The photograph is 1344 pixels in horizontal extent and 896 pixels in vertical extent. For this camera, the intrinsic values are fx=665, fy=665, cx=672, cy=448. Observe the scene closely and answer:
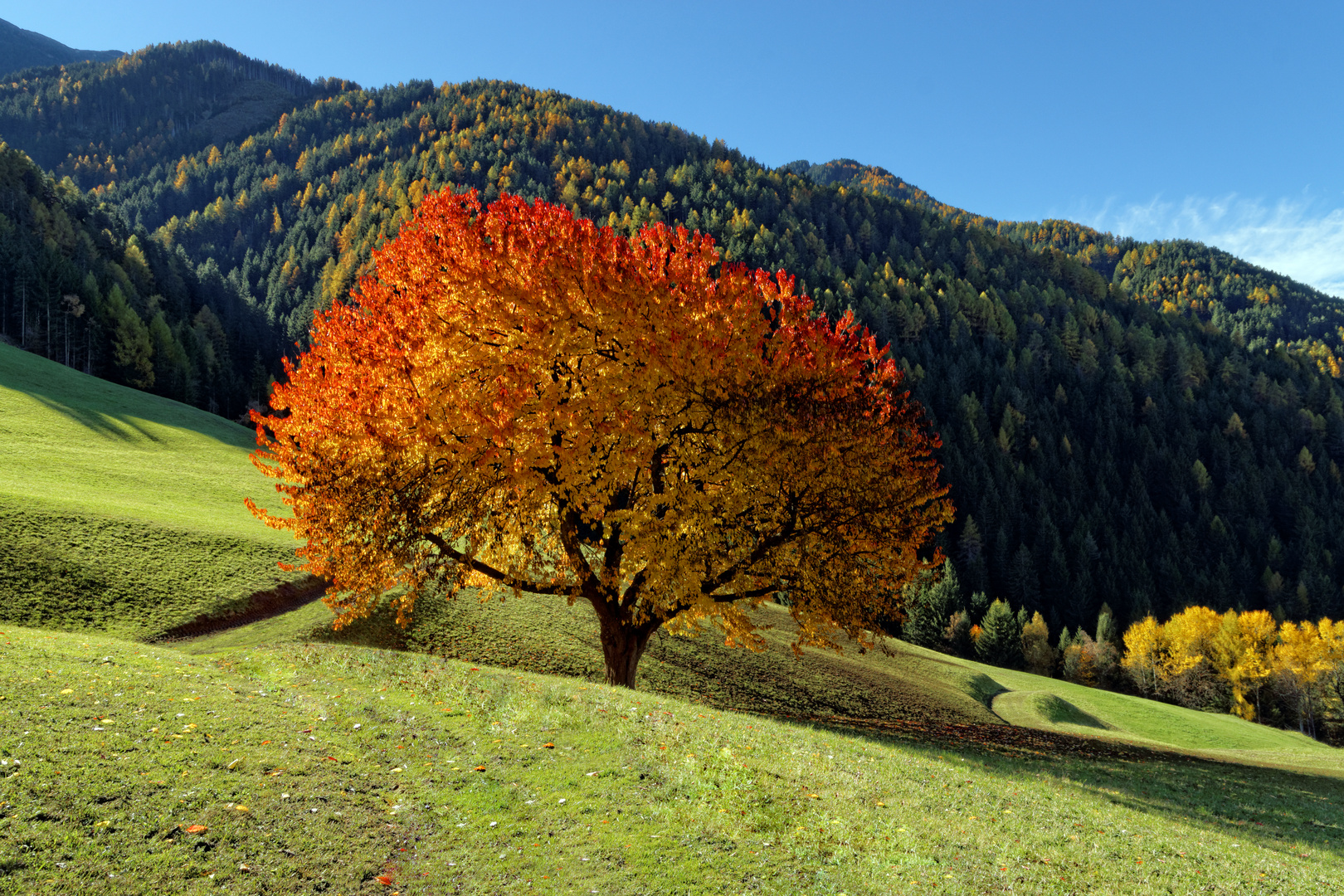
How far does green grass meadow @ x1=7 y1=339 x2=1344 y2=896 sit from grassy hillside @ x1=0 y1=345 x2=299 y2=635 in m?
0.24

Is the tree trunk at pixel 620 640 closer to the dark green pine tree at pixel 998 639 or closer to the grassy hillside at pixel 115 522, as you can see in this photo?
the grassy hillside at pixel 115 522

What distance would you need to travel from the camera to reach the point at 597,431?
17734mm

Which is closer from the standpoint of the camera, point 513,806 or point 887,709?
point 513,806

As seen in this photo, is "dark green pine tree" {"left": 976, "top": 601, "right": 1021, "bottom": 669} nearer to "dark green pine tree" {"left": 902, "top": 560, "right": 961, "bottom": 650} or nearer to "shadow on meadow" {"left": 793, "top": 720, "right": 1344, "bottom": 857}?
"dark green pine tree" {"left": 902, "top": 560, "right": 961, "bottom": 650}

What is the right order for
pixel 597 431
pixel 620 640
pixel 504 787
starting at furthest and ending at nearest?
1. pixel 620 640
2. pixel 597 431
3. pixel 504 787

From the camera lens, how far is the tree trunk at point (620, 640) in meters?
22.0

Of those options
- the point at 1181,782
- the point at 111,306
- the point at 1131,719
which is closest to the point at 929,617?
the point at 1131,719

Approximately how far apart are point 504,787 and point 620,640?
11.2 metres

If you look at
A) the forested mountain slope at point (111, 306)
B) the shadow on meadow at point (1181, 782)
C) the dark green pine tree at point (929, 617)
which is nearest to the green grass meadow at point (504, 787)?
the shadow on meadow at point (1181, 782)

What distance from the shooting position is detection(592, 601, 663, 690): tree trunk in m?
22.0

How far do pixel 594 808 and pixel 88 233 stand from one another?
16728 cm

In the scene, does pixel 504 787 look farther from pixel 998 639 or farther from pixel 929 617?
pixel 929 617

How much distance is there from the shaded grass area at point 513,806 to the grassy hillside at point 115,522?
38.6 feet

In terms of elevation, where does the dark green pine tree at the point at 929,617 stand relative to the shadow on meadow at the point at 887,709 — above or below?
below
